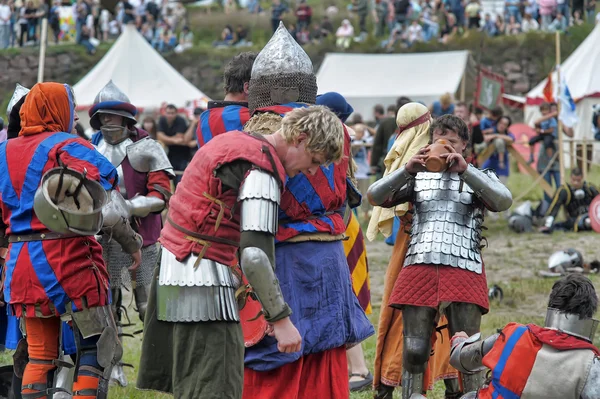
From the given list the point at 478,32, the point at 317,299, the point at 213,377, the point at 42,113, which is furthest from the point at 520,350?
the point at 478,32

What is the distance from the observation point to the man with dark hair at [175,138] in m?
15.0

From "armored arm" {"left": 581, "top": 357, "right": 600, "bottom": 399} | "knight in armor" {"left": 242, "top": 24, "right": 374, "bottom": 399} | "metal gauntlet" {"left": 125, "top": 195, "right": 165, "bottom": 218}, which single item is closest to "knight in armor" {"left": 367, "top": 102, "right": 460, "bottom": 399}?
"knight in armor" {"left": 242, "top": 24, "right": 374, "bottom": 399}

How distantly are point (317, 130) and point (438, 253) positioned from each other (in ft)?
5.24

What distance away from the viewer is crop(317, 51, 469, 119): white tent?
81.1 feet

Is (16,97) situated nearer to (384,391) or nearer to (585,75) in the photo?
(384,391)

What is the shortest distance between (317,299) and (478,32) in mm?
26922

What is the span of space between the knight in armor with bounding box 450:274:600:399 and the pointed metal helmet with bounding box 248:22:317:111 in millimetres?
1374

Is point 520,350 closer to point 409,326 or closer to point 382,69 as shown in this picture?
point 409,326

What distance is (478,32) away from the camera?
99.8ft

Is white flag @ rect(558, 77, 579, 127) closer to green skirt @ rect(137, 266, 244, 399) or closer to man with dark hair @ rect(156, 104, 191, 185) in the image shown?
man with dark hair @ rect(156, 104, 191, 185)

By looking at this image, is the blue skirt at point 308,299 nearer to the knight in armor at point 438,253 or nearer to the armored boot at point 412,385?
the knight in armor at point 438,253

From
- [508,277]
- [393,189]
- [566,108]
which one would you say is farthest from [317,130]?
[566,108]

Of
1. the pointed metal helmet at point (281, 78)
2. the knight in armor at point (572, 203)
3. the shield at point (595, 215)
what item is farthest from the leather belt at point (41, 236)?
the knight in armor at point (572, 203)

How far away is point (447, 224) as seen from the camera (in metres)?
5.23
